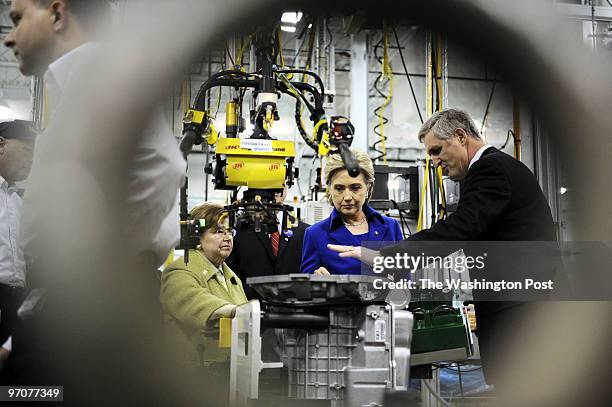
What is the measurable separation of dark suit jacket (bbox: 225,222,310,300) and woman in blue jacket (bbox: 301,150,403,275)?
0.13 metres

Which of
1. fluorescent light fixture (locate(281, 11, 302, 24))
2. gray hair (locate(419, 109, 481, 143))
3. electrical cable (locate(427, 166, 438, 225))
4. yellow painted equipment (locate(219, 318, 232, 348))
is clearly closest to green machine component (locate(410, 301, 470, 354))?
electrical cable (locate(427, 166, 438, 225))

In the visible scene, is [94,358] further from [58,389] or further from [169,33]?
[169,33]

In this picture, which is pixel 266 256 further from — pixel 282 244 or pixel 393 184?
Answer: pixel 393 184

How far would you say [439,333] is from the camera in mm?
2705

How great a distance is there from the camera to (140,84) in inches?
58.7

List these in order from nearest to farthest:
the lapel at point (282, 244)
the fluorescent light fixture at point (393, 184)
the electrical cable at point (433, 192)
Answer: the lapel at point (282, 244) < the electrical cable at point (433, 192) < the fluorescent light fixture at point (393, 184)

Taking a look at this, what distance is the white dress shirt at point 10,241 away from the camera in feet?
5.49

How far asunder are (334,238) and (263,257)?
286mm

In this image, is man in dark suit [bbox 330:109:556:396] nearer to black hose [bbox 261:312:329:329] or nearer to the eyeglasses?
black hose [bbox 261:312:329:329]

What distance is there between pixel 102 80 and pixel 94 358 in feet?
1.92

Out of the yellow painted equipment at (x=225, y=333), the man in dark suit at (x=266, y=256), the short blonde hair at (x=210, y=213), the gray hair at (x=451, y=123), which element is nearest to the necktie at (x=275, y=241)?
the man in dark suit at (x=266, y=256)

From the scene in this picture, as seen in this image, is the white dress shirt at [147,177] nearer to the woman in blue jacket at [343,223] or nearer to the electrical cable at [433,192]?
the woman in blue jacket at [343,223]

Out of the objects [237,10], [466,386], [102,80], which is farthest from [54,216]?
[466,386]

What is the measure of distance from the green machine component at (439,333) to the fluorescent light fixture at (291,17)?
4.35 ft
